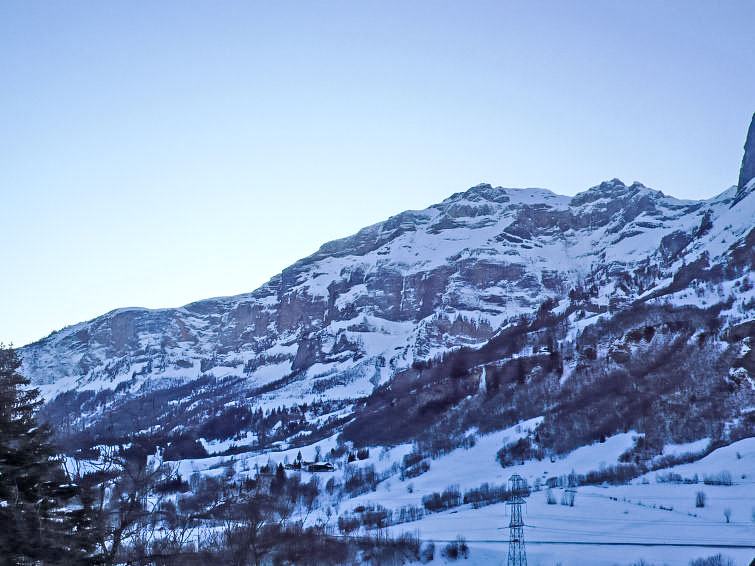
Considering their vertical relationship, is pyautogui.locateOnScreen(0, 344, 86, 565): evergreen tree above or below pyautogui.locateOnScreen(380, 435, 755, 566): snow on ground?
above

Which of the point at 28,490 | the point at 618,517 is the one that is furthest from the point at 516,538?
the point at 28,490

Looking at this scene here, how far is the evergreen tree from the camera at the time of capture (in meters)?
19.3

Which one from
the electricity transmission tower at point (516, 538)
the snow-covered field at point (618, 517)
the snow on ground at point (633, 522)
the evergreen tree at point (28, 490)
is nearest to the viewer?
the evergreen tree at point (28, 490)

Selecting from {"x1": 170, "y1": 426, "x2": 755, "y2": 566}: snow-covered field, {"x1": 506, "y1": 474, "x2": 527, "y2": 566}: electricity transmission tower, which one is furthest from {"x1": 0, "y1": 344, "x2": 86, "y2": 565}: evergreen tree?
{"x1": 170, "y1": 426, "x2": 755, "y2": 566}: snow-covered field

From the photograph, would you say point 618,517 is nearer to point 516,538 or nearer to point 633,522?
point 633,522

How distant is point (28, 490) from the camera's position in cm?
2114

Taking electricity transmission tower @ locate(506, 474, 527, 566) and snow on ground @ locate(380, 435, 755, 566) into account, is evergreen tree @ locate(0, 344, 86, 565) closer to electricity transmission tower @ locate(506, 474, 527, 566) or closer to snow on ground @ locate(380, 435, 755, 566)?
electricity transmission tower @ locate(506, 474, 527, 566)

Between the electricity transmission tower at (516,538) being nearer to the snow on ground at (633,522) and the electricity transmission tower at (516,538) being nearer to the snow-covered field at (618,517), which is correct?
the snow-covered field at (618,517)

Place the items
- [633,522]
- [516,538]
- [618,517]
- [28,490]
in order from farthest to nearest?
1. [618,517]
2. [633,522]
3. [516,538]
4. [28,490]

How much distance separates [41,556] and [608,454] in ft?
282

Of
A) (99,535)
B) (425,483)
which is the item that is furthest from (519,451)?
(99,535)

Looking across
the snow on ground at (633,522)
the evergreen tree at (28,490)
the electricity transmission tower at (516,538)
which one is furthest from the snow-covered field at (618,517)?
the evergreen tree at (28,490)

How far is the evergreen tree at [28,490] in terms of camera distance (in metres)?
19.3

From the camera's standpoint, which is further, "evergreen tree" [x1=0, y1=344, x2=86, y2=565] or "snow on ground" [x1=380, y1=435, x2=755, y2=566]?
"snow on ground" [x1=380, y1=435, x2=755, y2=566]
